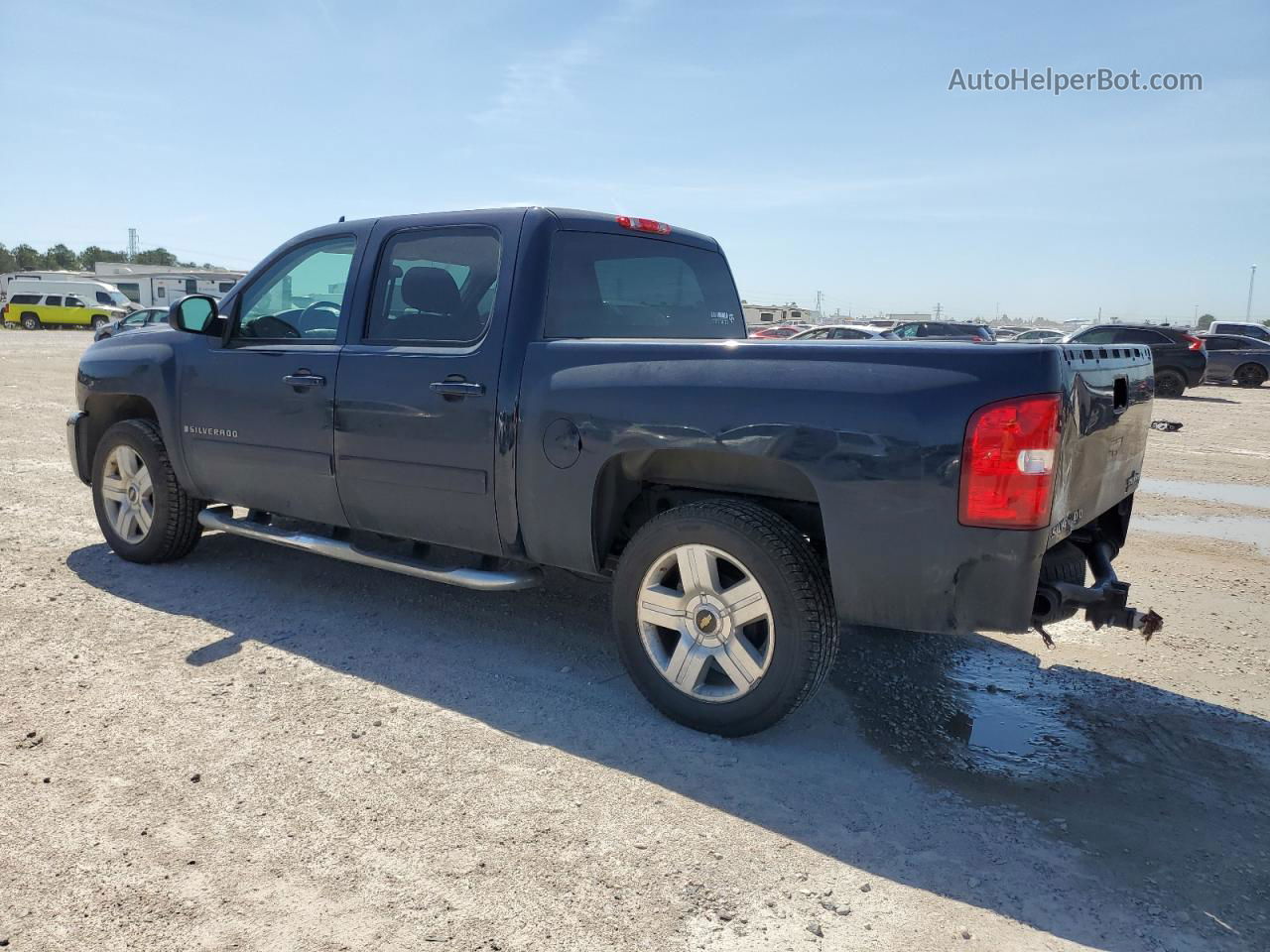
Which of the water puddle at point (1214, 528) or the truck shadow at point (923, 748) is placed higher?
the water puddle at point (1214, 528)

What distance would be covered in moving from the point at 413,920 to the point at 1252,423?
17.1 m

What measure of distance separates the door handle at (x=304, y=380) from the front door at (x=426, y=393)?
5.9 inches

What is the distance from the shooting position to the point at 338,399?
446cm

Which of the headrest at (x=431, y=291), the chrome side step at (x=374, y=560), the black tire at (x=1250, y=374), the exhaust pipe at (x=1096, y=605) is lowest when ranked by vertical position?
the chrome side step at (x=374, y=560)

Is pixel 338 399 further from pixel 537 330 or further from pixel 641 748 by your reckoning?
pixel 641 748

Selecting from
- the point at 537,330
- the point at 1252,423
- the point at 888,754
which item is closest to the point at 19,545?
the point at 537,330

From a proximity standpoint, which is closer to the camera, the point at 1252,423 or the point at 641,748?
the point at 641,748

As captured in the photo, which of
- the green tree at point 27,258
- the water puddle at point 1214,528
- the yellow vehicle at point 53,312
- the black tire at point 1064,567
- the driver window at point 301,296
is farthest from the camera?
the green tree at point 27,258

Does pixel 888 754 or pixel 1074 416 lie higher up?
pixel 1074 416

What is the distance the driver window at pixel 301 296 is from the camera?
4754mm

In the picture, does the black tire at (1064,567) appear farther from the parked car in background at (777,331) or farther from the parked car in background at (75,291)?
the parked car in background at (75,291)

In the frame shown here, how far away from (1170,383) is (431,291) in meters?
21.3

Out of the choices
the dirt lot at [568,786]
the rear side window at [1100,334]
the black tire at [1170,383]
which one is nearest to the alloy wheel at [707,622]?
the dirt lot at [568,786]

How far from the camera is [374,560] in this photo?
176 inches
